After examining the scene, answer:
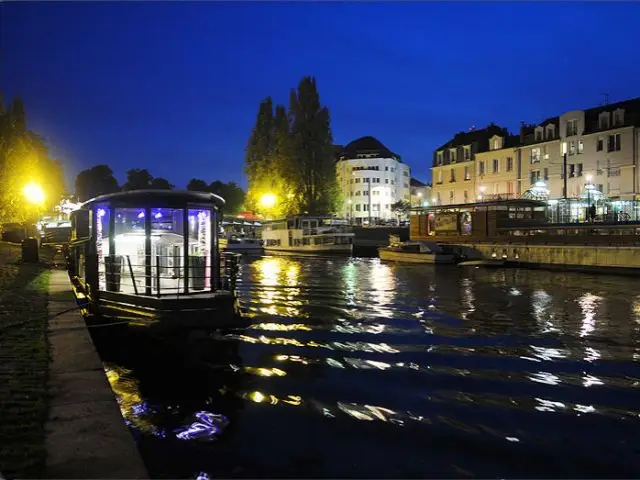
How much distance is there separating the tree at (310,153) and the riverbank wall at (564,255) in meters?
25.0

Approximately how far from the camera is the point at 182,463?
6324 mm

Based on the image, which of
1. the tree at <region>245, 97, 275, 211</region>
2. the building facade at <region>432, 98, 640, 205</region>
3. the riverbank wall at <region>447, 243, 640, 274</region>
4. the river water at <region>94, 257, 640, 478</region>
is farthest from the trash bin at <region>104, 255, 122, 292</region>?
the tree at <region>245, 97, 275, 211</region>

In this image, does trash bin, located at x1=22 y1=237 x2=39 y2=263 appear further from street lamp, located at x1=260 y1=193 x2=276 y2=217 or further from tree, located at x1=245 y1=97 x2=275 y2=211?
tree, located at x1=245 y1=97 x2=275 y2=211

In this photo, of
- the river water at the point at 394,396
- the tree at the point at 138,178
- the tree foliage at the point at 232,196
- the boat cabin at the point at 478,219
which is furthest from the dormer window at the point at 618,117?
the tree at the point at 138,178

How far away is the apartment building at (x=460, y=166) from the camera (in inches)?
3009

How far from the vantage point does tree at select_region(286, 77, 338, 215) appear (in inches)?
2685

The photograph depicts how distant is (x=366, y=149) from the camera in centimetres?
12731

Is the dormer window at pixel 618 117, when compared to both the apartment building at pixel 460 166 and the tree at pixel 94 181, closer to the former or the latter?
the apartment building at pixel 460 166

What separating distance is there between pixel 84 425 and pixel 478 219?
4590 centimetres

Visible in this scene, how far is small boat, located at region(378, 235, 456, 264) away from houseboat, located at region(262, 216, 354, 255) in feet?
24.7

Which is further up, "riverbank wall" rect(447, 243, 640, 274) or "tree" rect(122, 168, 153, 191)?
"tree" rect(122, 168, 153, 191)

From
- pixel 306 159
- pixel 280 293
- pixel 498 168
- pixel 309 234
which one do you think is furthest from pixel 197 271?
pixel 498 168

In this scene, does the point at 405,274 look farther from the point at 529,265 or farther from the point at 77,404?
the point at 77,404

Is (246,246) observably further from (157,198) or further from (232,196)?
(232,196)
